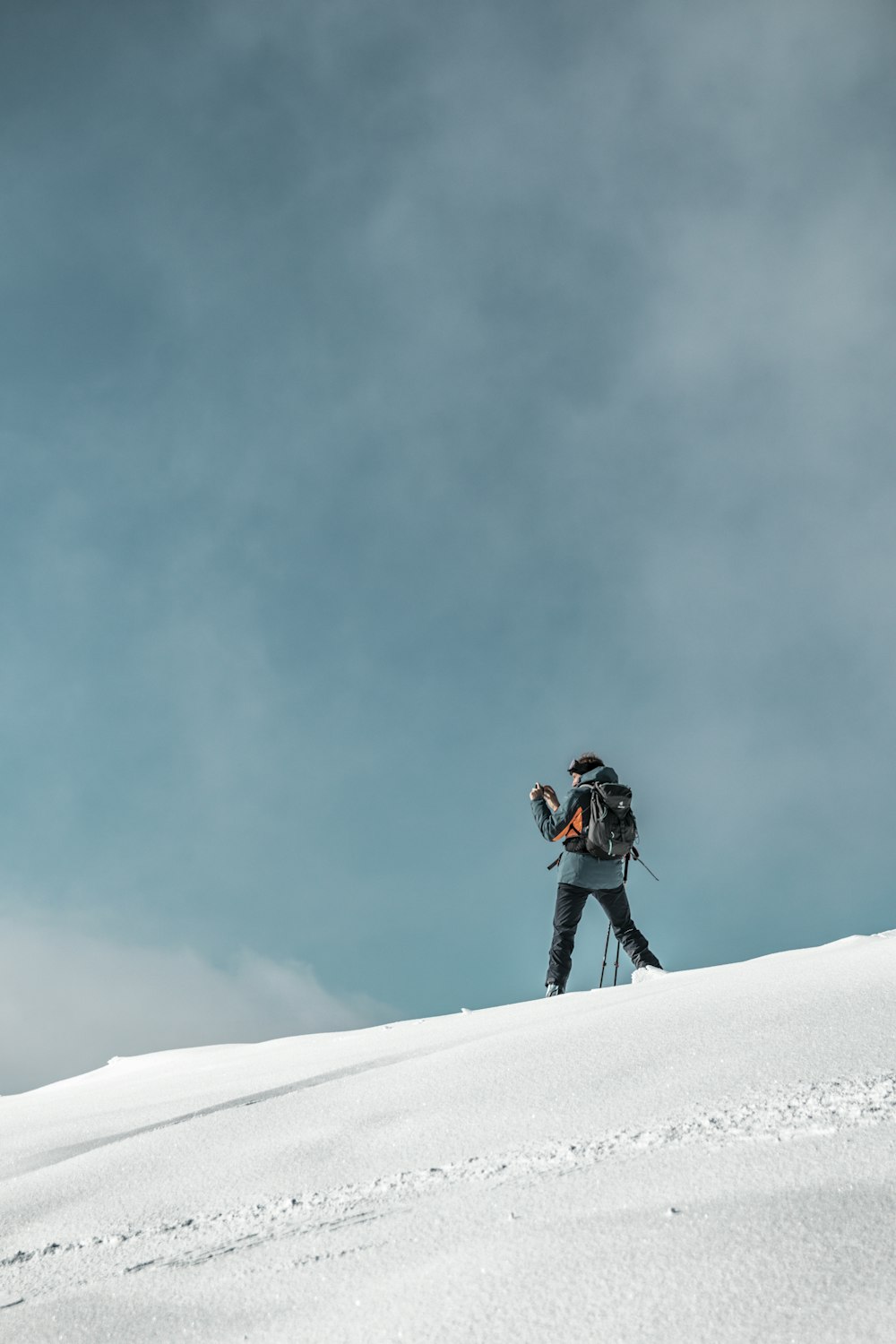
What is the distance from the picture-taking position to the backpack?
764cm

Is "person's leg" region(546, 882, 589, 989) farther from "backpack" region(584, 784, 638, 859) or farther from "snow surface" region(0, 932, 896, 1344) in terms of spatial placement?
"snow surface" region(0, 932, 896, 1344)

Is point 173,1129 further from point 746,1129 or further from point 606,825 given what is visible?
point 606,825

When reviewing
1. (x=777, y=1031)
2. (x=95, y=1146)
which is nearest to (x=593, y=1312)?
(x=777, y=1031)

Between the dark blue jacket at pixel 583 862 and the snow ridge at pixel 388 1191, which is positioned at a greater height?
the dark blue jacket at pixel 583 862

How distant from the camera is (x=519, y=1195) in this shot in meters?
2.09

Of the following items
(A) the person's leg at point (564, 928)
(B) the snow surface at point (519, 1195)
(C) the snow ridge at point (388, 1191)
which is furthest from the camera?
(A) the person's leg at point (564, 928)

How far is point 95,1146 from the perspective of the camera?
3.19 meters

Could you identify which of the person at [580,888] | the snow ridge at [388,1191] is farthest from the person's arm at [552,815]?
the snow ridge at [388,1191]

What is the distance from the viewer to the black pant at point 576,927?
7668mm

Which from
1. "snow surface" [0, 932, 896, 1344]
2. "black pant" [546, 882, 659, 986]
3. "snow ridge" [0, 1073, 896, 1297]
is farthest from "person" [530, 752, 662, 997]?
"snow ridge" [0, 1073, 896, 1297]

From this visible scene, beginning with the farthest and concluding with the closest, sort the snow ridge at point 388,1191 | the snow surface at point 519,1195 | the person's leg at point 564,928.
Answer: the person's leg at point 564,928 → the snow ridge at point 388,1191 → the snow surface at point 519,1195

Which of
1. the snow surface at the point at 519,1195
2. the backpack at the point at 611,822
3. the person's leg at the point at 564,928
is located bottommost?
the snow surface at the point at 519,1195

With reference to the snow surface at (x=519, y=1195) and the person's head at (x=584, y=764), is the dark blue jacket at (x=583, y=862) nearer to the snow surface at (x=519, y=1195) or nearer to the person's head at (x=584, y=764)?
the person's head at (x=584, y=764)

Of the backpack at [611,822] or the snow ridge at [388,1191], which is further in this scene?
the backpack at [611,822]
